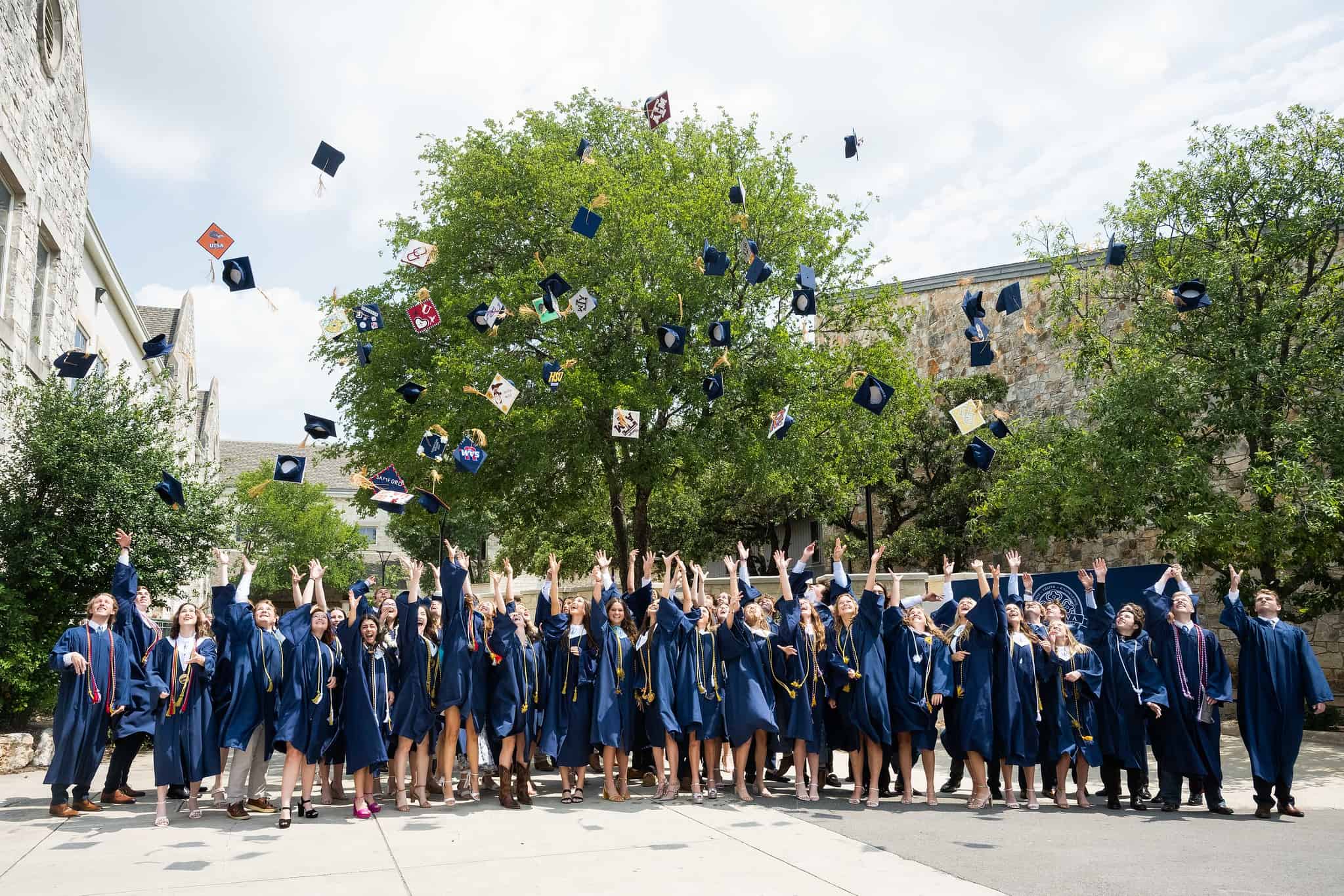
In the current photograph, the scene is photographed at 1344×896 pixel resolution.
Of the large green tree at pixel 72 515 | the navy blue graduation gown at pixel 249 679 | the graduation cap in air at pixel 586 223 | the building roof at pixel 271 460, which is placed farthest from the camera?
the building roof at pixel 271 460

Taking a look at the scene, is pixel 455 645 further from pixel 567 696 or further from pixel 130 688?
pixel 130 688

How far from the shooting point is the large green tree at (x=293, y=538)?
145ft

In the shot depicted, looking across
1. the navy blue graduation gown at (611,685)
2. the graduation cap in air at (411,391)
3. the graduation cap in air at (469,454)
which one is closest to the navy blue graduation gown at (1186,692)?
the navy blue graduation gown at (611,685)

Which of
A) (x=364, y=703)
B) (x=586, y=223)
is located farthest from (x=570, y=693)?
(x=586, y=223)

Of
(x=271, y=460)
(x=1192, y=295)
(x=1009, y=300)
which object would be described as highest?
(x=271, y=460)

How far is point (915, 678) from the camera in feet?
25.8

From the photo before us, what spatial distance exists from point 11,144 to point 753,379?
1081 centimetres

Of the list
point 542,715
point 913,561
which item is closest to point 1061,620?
point 542,715

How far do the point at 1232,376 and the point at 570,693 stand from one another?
915cm

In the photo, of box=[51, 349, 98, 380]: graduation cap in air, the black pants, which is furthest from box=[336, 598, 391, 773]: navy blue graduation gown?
box=[51, 349, 98, 380]: graduation cap in air

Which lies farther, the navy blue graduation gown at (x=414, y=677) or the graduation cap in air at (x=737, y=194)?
the graduation cap in air at (x=737, y=194)

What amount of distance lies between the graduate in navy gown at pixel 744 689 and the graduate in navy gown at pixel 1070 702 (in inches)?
90.9

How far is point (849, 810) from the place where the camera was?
7570 millimetres

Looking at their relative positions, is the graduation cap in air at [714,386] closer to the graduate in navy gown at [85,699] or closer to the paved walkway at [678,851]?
the paved walkway at [678,851]
